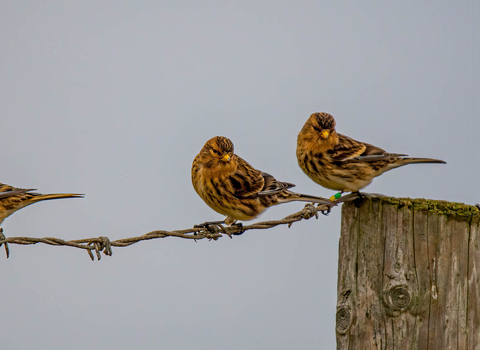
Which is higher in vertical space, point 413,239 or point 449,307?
point 413,239

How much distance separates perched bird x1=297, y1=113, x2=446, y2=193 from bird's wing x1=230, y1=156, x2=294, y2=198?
1.97ft

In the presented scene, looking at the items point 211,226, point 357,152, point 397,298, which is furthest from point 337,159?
point 397,298

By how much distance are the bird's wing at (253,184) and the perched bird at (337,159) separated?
0.60 m

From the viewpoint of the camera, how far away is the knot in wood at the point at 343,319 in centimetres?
398

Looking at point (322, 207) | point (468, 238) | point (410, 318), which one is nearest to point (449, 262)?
point (468, 238)

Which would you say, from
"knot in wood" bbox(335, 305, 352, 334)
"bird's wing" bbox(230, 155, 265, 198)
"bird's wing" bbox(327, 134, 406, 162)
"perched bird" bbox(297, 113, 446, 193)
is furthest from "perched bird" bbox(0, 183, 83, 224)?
"knot in wood" bbox(335, 305, 352, 334)

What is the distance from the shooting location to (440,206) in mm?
3760

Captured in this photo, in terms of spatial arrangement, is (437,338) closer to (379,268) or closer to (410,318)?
(410,318)

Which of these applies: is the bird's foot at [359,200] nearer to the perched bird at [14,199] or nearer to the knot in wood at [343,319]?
the knot in wood at [343,319]

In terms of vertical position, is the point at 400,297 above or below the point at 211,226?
below

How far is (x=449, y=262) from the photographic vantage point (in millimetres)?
3711

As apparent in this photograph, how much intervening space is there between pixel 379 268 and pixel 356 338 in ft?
1.69

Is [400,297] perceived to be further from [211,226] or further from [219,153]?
[219,153]

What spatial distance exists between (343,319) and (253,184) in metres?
2.18
